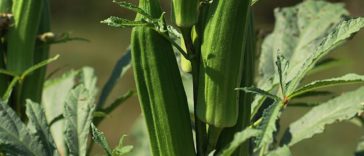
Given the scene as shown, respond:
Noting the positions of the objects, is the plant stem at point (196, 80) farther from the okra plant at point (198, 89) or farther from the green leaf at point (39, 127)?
the green leaf at point (39, 127)

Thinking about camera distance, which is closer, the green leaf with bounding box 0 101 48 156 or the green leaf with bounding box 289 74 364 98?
the green leaf with bounding box 289 74 364 98

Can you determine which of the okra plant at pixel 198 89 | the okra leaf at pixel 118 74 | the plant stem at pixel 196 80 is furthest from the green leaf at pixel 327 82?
the okra leaf at pixel 118 74

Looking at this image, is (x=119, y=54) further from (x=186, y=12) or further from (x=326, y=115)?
(x=186, y=12)

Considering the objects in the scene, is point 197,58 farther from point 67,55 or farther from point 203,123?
point 67,55

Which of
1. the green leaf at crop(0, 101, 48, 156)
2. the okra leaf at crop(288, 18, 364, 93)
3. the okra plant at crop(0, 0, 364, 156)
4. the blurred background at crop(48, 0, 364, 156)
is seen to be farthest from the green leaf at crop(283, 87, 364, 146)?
the blurred background at crop(48, 0, 364, 156)

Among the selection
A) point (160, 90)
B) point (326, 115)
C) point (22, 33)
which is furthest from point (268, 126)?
point (22, 33)

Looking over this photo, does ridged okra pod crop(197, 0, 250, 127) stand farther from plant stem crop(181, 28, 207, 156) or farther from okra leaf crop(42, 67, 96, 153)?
okra leaf crop(42, 67, 96, 153)

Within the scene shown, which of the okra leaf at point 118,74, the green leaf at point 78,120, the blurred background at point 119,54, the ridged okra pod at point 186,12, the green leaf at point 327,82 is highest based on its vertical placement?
the ridged okra pod at point 186,12
